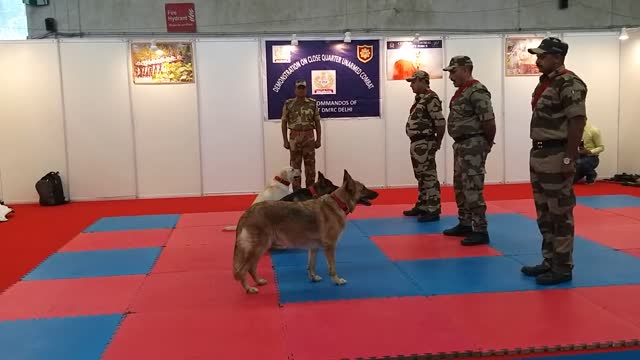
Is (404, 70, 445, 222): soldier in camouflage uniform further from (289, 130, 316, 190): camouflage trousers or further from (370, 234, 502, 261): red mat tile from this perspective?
(289, 130, 316, 190): camouflage trousers

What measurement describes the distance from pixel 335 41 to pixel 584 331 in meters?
9.06

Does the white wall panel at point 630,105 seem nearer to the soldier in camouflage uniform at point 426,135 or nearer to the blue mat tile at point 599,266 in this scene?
the soldier in camouflage uniform at point 426,135

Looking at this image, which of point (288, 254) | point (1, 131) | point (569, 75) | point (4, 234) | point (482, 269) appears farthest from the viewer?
point (1, 131)

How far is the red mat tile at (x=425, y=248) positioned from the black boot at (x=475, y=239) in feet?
0.21

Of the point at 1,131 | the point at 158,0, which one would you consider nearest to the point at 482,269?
the point at 158,0

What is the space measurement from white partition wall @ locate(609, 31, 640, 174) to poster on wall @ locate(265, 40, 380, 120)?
218 inches

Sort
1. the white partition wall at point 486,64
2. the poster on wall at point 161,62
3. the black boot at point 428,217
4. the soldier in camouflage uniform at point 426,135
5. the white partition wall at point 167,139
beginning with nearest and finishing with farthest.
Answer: the soldier in camouflage uniform at point 426,135 → the black boot at point 428,217 → the poster on wall at point 161,62 → the white partition wall at point 167,139 → the white partition wall at point 486,64

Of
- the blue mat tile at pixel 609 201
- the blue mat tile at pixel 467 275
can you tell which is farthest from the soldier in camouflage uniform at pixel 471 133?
the blue mat tile at pixel 609 201

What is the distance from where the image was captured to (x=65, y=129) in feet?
37.9

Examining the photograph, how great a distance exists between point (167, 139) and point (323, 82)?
11.3 ft

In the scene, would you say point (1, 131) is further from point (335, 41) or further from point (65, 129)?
point (335, 41)

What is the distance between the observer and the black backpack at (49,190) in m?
11.0

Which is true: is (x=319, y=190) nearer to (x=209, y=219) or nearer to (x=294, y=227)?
(x=294, y=227)

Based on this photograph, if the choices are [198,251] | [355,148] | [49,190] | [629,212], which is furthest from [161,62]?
[629,212]
